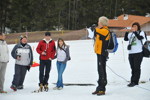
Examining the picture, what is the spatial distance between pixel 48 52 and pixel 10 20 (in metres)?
54.2

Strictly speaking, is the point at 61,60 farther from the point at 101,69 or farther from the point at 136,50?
the point at 136,50

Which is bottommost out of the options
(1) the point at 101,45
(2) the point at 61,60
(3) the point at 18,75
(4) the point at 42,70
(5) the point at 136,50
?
(3) the point at 18,75

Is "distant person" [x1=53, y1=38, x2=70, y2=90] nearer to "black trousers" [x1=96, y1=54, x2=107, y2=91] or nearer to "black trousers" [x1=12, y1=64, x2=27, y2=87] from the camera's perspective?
"black trousers" [x1=12, y1=64, x2=27, y2=87]

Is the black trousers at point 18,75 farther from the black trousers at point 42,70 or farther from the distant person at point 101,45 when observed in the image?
the distant person at point 101,45

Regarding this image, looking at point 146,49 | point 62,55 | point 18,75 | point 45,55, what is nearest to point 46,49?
point 45,55

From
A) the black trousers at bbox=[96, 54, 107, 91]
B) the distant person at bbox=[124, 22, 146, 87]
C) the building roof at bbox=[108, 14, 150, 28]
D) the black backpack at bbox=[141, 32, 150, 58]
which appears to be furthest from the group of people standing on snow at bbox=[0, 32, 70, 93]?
the building roof at bbox=[108, 14, 150, 28]

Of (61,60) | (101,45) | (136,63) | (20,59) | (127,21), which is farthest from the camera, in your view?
(127,21)

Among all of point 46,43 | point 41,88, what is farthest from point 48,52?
point 41,88

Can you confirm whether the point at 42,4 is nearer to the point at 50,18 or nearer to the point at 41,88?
the point at 50,18

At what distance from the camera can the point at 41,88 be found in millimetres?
7625

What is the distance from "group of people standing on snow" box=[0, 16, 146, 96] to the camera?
6.73 meters

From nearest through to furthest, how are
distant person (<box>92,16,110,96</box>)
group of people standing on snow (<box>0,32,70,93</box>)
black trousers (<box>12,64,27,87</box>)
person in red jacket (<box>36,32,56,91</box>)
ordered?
distant person (<box>92,16,110,96</box>), group of people standing on snow (<box>0,32,70,93</box>), person in red jacket (<box>36,32,56,91</box>), black trousers (<box>12,64,27,87</box>)

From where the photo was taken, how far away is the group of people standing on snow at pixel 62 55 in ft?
22.1

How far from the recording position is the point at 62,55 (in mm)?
7953
